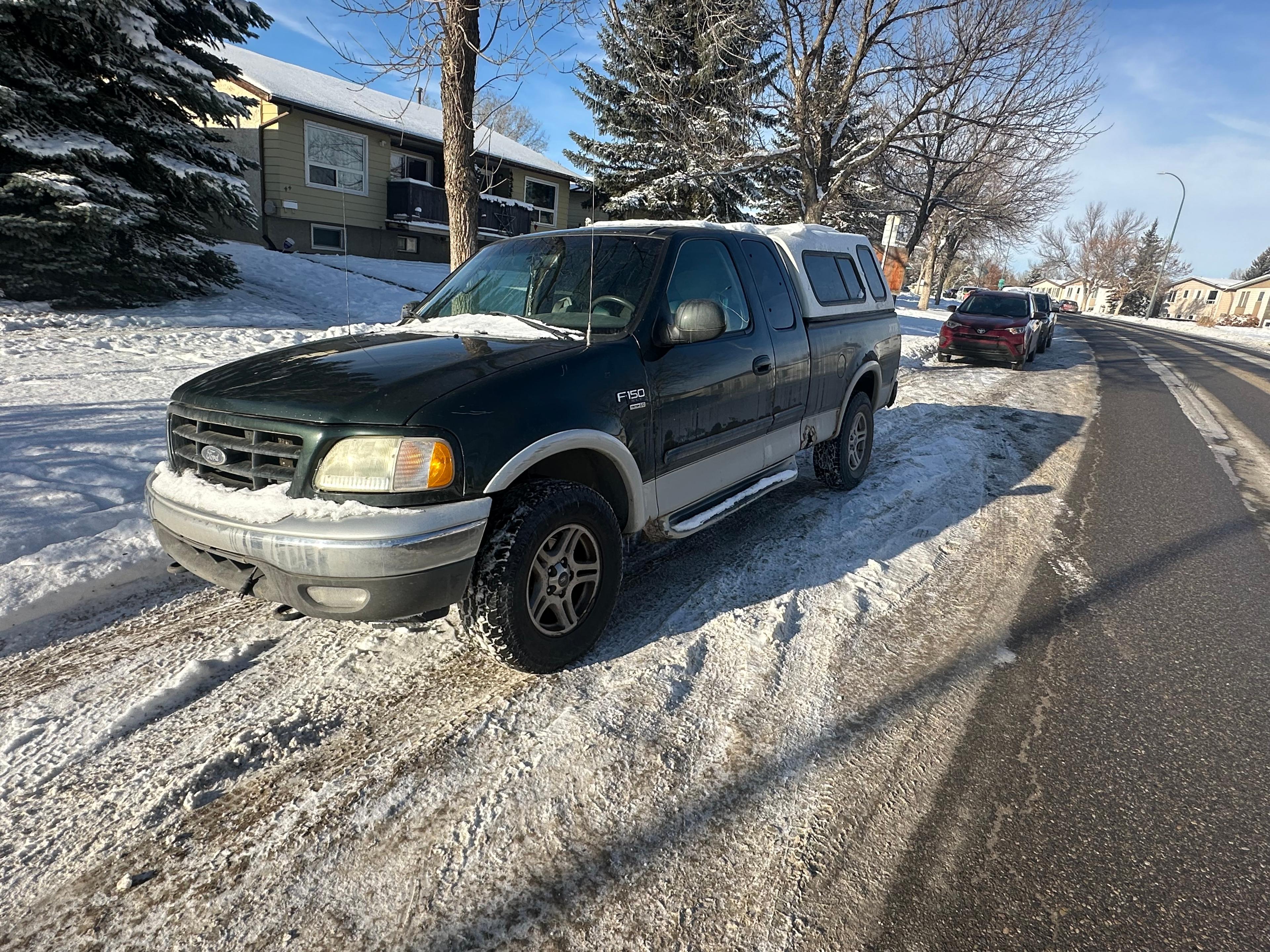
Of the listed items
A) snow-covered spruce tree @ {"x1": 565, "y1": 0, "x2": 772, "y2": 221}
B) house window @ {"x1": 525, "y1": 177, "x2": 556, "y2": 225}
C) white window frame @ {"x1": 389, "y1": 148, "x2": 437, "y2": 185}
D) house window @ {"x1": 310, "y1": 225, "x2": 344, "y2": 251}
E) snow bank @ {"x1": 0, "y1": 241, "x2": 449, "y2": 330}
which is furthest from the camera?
house window @ {"x1": 525, "y1": 177, "x2": 556, "y2": 225}

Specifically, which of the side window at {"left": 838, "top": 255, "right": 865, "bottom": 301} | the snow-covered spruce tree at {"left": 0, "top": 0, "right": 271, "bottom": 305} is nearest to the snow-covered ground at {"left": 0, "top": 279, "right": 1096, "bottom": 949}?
the side window at {"left": 838, "top": 255, "right": 865, "bottom": 301}

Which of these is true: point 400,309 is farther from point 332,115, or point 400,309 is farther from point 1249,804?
point 1249,804

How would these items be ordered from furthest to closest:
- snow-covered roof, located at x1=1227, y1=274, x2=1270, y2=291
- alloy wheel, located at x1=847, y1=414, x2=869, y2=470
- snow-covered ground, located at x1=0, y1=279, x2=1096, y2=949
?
snow-covered roof, located at x1=1227, y1=274, x2=1270, y2=291 < alloy wheel, located at x1=847, y1=414, x2=869, y2=470 < snow-covered ground, located at x1=0, y1=279, x2=1096, y2=949

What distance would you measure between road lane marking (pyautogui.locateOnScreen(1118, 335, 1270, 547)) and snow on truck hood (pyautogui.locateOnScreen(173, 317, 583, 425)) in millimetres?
5679

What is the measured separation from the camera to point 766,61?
57.0 feet

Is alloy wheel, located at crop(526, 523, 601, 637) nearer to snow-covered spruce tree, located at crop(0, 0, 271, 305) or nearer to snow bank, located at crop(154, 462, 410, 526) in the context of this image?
snow bank, located at crop(154, 462, 410, 526)

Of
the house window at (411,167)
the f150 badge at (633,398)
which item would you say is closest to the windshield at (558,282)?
the f150 badge at (633,398)

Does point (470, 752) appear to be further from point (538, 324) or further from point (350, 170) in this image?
point (350, 170)

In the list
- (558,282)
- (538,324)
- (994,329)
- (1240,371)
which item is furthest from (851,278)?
(1240,371)

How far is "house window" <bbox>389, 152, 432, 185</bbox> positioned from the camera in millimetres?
23562

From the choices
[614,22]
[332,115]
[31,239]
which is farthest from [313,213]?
[614,22]

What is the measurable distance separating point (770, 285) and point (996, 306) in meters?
13.6

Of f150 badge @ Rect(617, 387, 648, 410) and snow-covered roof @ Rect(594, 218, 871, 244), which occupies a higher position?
snow-covered roof @ Rect(594, 218, 871, 244)

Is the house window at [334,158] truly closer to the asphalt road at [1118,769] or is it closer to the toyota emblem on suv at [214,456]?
the toyota emblem on suv at [214,456]
